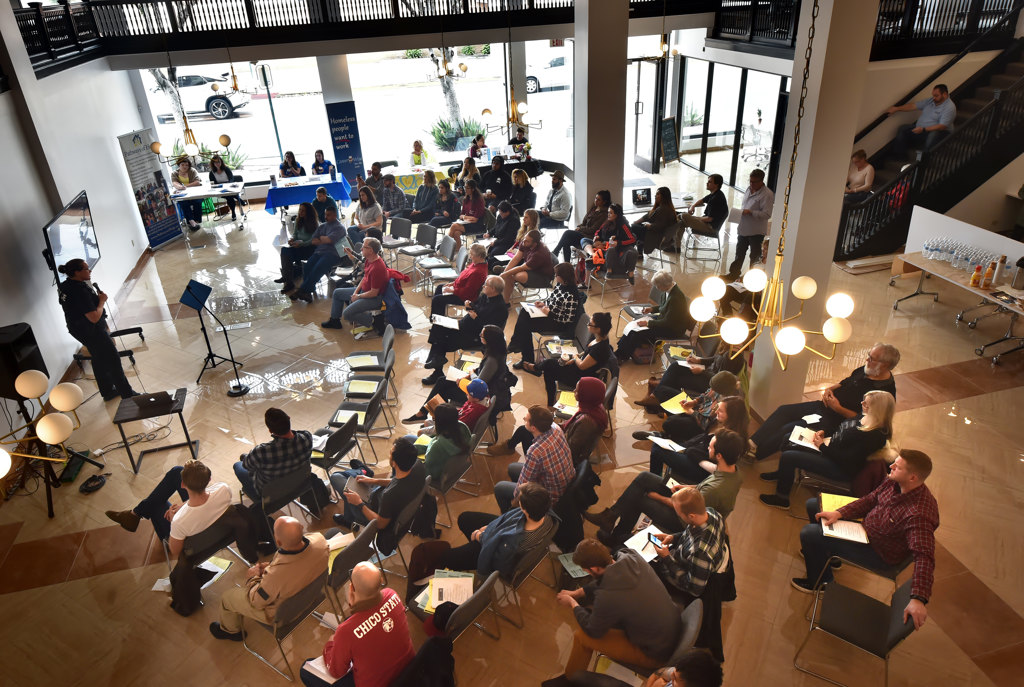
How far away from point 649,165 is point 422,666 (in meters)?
14.4

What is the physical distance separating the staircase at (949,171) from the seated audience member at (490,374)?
21.5 feet

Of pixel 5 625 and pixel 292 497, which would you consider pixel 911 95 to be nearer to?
pixel 292 497

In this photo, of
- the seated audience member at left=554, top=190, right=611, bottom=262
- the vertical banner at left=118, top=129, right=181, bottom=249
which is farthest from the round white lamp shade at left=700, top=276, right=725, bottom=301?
the vertical banner at left=118, top=129, right=181, bottom=249

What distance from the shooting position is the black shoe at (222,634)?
15.3 feet

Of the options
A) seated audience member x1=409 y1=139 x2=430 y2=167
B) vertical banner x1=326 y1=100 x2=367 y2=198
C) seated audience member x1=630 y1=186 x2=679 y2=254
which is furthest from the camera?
vertical banner x1=326 y1=100 x2=367 y2=198

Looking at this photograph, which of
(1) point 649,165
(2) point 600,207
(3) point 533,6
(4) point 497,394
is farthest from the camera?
(1) point 649,165

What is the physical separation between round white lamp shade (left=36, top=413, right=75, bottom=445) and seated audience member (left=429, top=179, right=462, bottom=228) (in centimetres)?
731

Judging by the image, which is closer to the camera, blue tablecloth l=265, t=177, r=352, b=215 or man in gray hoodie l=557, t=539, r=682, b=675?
man in gray hoodie l=557, t=539, r=682, b=675

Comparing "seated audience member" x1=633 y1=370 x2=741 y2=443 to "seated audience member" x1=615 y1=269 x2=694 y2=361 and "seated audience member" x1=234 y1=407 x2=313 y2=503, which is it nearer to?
"seated audience member" x1=615 y1=269 x2=694 y2=361

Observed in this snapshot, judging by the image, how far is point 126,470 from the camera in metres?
6.58

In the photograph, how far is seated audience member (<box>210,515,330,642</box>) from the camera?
4.05 metres

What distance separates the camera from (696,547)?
4.06 m

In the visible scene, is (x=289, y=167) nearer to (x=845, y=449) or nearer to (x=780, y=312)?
(x=780, y=312)

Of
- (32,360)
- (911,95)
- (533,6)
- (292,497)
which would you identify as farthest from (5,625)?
(911,95)
